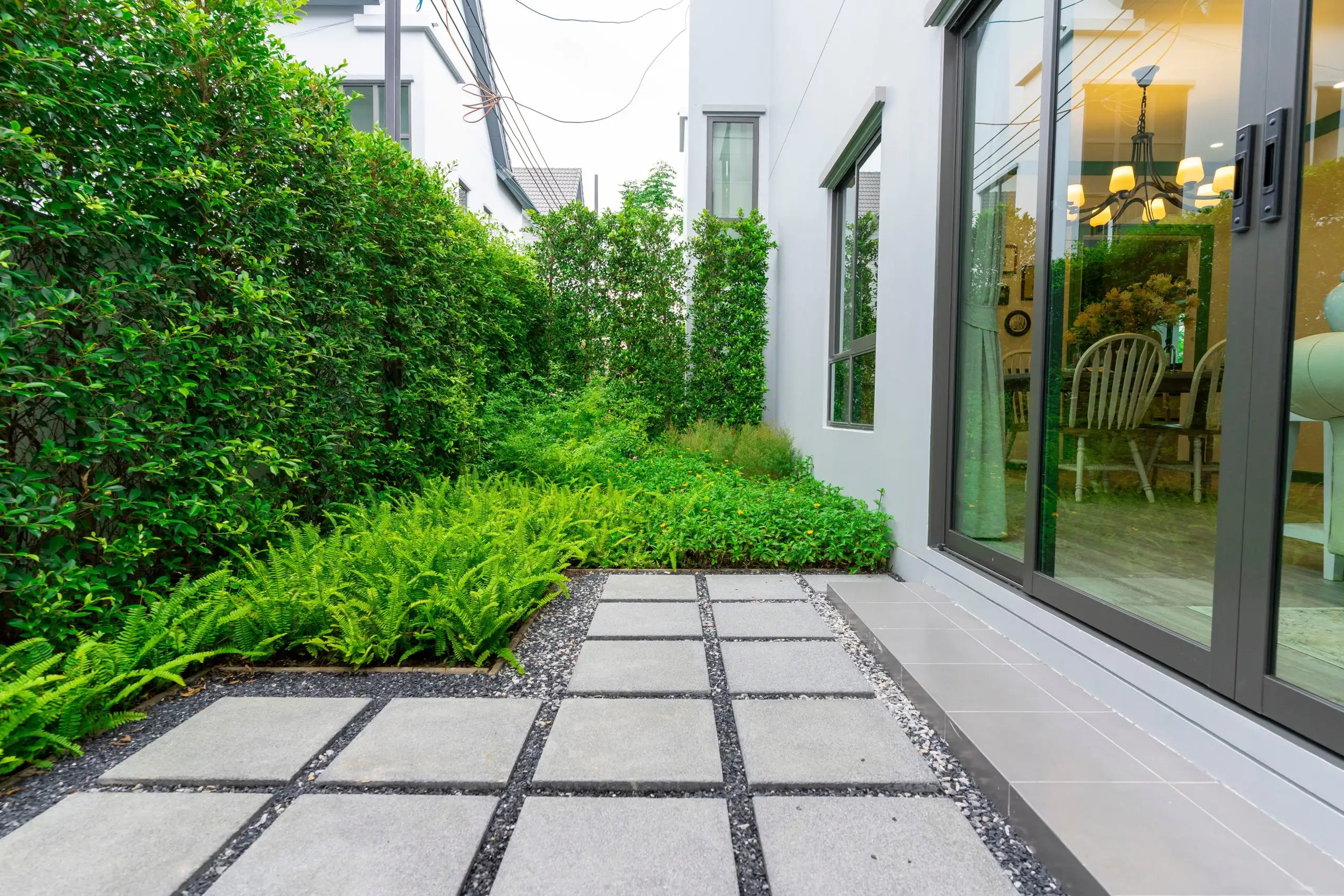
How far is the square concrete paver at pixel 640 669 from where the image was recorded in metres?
1.94

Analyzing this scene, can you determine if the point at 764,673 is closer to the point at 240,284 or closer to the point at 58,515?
the point at 58,515

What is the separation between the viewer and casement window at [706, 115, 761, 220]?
8180 mm

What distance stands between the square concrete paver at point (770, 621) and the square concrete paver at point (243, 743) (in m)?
1.34

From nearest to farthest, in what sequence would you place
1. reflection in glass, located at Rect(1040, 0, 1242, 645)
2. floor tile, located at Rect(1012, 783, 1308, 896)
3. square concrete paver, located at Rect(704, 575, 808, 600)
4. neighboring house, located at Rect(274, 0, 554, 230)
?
floor tile, located at Rect(1012, 783, 1308, 896), reflection in glass, located at Rect(1040, 0, 1242, 645), square concrete paver, located at Rect(704, 575, 808, 600), neighboring house, located at Rect(274, 0, 554, 230)

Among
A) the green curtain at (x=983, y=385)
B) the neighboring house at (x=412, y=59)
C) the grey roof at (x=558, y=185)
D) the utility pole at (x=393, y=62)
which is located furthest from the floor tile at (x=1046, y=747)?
the grey roof at (x=558, y=185)

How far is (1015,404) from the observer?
7.98 feet

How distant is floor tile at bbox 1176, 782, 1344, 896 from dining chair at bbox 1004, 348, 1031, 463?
1.34 meters

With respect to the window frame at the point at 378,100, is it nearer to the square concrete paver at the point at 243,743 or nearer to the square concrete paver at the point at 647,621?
the square concrete paver at the point at 647,621

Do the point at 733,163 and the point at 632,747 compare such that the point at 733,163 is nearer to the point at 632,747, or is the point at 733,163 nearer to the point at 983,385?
the point at 983,385

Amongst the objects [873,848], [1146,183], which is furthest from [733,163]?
[873,848]

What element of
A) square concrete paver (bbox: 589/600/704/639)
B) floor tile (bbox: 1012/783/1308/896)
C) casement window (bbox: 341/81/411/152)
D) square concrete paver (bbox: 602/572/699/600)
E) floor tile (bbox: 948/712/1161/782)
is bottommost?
square concrete paver (bbox: 602/572/699/600)

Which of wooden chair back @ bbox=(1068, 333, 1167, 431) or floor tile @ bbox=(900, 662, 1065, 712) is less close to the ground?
wooden chair back @ bbox=(1068, 333, 1167, 431)

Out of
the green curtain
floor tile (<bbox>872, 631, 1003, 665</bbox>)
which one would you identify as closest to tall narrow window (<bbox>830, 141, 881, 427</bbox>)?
the green curtain

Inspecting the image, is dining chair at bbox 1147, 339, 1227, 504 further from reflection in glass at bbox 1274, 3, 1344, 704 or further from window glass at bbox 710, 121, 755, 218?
window glass at bbox 710, 121, 755, 218
